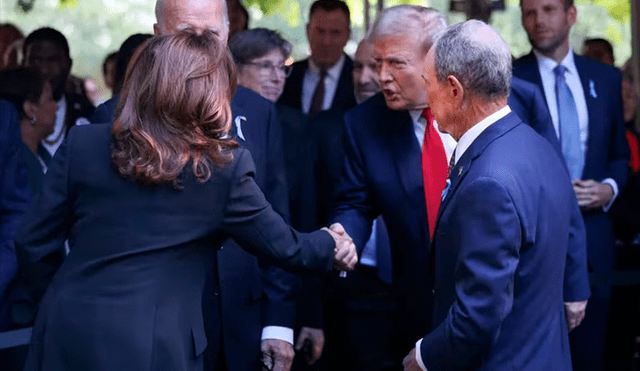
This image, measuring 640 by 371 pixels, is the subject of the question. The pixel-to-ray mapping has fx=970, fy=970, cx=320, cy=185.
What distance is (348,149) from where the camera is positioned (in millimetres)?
3854

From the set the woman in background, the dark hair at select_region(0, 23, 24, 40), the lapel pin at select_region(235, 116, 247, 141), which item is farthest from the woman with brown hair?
the dark hair at select_region(0, 23, 24, 40)

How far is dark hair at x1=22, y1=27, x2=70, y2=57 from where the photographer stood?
18.9ft

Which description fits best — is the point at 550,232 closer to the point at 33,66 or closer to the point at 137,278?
the point at 137,278

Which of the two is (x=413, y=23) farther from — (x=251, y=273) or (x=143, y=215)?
(x=143, y=215)

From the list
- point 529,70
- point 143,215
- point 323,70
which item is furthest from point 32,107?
point 143,215

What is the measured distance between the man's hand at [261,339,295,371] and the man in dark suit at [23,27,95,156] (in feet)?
7.29

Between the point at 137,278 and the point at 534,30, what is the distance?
9.69 ft

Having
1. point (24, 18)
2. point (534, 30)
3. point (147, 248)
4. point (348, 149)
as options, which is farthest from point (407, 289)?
point (24, 18)

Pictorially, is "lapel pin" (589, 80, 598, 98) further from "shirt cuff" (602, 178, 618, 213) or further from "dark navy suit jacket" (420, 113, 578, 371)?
"dark navy suit jacket" (420, 113, 578, 371)

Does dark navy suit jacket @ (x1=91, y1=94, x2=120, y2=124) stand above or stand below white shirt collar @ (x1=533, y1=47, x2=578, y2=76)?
above

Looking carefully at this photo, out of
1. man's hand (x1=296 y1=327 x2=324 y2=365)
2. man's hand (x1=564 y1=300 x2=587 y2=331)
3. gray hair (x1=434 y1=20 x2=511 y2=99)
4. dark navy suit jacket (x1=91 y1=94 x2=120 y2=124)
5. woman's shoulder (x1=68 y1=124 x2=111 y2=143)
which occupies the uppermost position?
gray hair (x1=434 y1=20 x2=511 y2=99)

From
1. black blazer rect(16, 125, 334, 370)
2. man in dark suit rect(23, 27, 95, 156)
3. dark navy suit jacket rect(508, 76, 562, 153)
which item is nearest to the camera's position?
black blazer rect(16, 125, 334, 370)

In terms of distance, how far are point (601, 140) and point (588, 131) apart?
80 millimetres

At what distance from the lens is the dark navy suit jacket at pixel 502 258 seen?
2.51 metres
